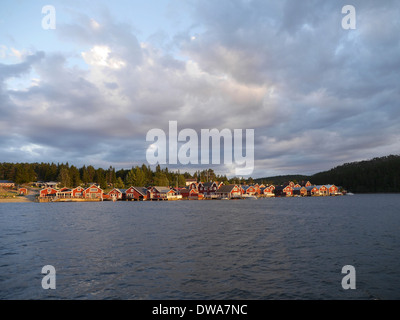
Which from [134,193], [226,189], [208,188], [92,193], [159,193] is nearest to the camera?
[92,193]

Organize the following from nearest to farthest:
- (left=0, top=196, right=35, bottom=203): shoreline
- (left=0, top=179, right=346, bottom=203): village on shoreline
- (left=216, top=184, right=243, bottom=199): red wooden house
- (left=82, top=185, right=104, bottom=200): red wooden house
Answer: (left=0, top=196, right=35, bottom=203): shoreline < (left=0, top=179, right=346, bottom=203): village on shoreline < (left=82, top=185, right=104, bottom=200): red wooden house < (left=216, top=184, right=243, bottom=199): red wooden house

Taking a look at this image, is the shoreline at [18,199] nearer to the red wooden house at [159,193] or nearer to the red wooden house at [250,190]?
the red wooden house at [159,193]

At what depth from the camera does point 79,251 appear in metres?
26.0

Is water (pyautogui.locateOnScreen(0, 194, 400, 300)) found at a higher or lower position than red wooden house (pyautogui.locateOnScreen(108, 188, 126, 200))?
higher

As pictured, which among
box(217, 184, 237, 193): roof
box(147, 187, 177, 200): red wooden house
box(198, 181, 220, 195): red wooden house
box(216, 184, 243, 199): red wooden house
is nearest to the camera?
box(147, 187, 177, 200): red wooden house

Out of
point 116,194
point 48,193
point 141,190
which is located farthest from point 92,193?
point 141,190

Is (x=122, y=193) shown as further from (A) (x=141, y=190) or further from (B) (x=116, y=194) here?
(A) (x=141, y=190)

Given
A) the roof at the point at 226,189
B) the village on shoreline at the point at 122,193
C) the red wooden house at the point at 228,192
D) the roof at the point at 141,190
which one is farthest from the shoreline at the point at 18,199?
the roof at the point at 226,189

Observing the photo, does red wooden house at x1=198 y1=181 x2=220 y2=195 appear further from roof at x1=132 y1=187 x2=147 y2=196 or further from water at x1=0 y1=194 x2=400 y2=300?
water at x1=0 y1=194 x2=400 y2=300

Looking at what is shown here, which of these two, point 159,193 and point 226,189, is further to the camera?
point 226,189

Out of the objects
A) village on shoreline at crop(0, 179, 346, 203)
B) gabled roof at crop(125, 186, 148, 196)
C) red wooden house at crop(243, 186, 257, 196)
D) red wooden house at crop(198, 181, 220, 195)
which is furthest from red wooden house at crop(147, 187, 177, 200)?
red wooden house at crop(243, 186, 257, 196)
